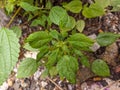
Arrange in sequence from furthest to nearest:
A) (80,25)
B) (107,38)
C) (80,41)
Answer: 1. (80,25)
2. (107,38)
3. (80,41)

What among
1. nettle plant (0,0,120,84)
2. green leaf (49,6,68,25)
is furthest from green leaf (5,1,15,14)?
green leaf (49,6,68,25)

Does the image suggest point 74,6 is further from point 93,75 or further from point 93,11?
point 93,75

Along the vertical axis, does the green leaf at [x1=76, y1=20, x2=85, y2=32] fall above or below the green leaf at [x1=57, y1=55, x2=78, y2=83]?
above

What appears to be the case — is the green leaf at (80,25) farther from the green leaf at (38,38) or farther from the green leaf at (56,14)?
the green leaf at (38,38)

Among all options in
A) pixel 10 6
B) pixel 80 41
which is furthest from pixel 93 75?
pixel 10 6

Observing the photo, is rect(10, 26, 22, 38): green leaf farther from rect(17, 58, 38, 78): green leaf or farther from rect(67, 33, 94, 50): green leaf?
rect(67, 33, 94, 50): green leaf

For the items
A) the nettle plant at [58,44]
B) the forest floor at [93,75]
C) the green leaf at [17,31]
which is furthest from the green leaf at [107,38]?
the green leaf at [17,31]
